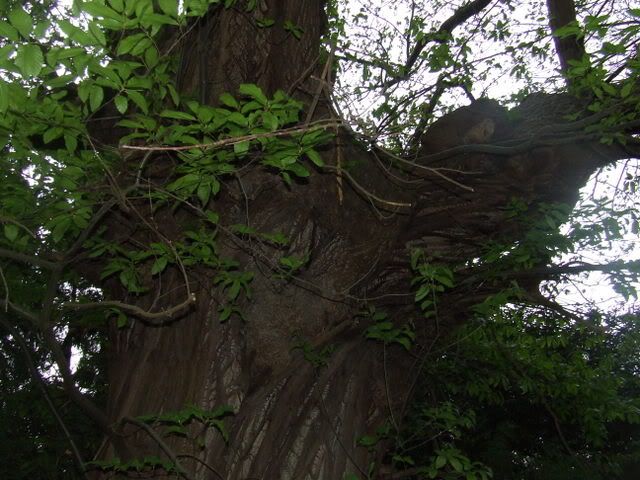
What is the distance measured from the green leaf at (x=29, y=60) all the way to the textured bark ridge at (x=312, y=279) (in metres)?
1.46

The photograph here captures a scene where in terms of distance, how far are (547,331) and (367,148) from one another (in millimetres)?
3577

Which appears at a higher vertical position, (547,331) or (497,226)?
(547,331)

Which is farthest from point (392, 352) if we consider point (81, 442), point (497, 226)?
point (81, 442)

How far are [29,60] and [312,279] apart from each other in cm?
197

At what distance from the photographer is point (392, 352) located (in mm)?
3697

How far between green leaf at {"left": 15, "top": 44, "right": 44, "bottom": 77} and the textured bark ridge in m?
1.46

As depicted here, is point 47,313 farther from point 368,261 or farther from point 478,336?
point 478,336

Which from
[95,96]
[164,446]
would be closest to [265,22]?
[95,96]

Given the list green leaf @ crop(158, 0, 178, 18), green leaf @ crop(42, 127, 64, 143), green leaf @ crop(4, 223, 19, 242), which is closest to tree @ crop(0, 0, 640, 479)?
green leaf @ crop(4, 223, 19, 242)

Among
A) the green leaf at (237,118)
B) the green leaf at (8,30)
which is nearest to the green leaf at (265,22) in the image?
the green leaf at (237,118)

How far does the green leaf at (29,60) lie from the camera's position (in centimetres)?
154

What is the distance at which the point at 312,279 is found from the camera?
3.29m

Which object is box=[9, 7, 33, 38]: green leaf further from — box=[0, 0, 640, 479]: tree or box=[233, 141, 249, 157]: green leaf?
box=[0, 0, 640, 479]: tree

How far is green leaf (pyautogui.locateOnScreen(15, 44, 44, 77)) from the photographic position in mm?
1542
